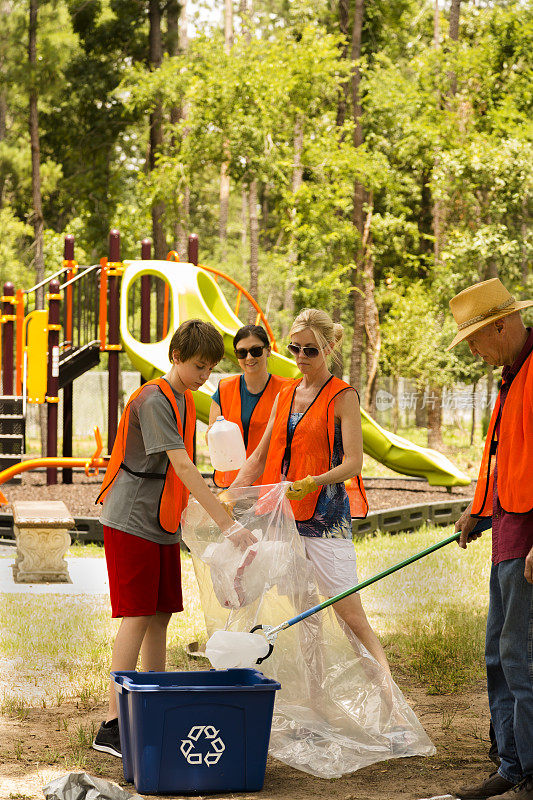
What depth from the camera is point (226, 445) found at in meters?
4.74

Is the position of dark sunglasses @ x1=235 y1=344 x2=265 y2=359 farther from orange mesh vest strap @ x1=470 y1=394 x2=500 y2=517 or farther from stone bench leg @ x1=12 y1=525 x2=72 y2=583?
stone bench leg @ x1=12 y1=525 x2=72 y2=583

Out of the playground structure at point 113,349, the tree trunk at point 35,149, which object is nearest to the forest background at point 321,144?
the tree trunk at point 35,149

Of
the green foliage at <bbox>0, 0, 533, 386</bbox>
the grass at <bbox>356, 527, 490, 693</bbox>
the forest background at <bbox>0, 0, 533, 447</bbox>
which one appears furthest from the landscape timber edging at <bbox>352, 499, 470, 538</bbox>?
the green foliage at <bbox>0, 0, 533, 386</bbox>

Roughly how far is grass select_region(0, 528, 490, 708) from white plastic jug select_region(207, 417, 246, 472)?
1.23 metres

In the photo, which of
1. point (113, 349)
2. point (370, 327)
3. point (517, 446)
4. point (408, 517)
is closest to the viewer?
point (517, 446)

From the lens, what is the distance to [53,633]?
235 inches

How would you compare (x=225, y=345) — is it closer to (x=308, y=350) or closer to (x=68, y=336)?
(x=68, y=336)

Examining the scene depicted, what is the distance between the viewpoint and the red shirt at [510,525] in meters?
3.37

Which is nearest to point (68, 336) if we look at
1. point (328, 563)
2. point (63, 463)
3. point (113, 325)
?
point (113, 325)

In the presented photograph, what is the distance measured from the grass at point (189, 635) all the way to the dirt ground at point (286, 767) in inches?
5.7

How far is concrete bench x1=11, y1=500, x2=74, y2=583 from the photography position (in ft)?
25.2

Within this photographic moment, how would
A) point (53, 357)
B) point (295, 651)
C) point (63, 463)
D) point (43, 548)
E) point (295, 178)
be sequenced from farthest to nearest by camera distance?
point (295, 178)
point (53, 357)
point (63, 463)
point (43, 548)
point (295, 651)

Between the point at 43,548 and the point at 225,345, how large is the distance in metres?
4.45

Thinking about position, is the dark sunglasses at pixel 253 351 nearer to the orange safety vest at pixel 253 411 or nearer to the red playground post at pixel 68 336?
the orange safety vest at pixel 253 411
